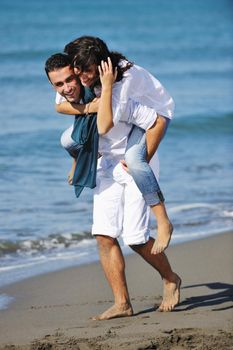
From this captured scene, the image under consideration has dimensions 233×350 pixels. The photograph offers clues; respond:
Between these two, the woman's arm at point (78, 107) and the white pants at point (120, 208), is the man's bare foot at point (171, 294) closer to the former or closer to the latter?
the white pants at point (120, 208)

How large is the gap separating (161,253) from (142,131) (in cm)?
74

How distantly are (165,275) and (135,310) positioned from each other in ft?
0.92

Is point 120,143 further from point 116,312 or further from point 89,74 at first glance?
point 116,312

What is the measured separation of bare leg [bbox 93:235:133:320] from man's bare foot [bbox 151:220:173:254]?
0.77 ft

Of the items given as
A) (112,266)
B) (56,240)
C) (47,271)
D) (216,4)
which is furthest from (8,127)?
(216,4)

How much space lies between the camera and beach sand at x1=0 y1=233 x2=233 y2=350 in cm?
538

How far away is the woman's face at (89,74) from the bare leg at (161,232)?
0.82 m

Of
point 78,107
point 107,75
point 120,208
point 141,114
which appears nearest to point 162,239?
point 120,208

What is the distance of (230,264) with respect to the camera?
7.34 meters

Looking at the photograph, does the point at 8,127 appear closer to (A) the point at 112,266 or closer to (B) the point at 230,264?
(B) the point at 230,264

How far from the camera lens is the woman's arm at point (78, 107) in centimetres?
576

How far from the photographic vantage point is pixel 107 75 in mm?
5547

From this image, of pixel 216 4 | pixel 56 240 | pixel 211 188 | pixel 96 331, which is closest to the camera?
pixel 96 331

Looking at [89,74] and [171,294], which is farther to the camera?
[171,294]
